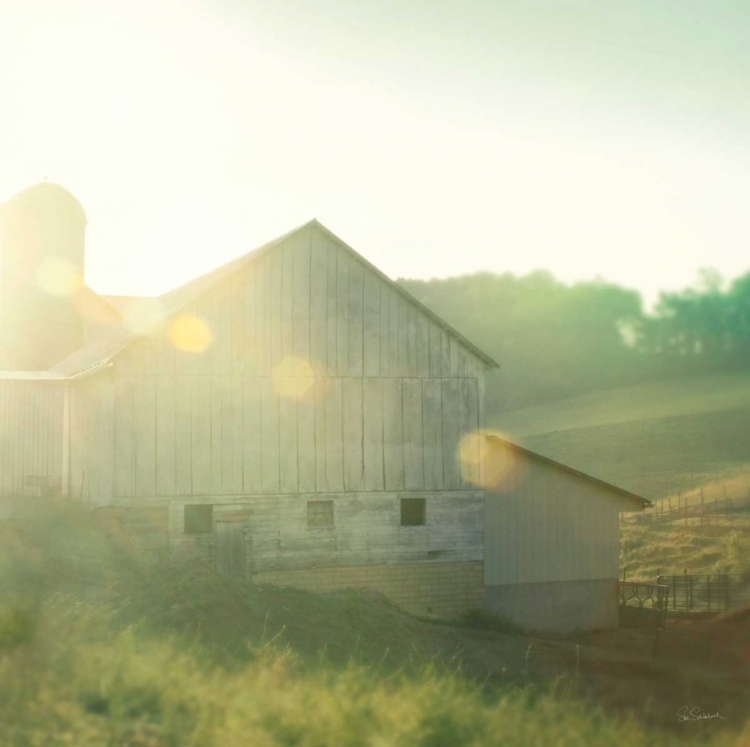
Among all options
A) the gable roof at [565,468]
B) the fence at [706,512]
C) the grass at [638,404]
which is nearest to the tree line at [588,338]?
the grass at [638,404]

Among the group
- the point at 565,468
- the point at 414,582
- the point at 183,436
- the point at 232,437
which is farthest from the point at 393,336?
the point at 414,582

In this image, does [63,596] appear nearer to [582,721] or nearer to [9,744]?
[9,744]

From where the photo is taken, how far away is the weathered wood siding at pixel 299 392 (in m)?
20.4

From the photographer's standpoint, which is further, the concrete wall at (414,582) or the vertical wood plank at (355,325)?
the vertical wood plank at (355,325)

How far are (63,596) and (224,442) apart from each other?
24.1 feet

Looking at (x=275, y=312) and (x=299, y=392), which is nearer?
(x=275, y=312)

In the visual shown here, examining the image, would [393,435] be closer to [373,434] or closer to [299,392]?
[373,434]

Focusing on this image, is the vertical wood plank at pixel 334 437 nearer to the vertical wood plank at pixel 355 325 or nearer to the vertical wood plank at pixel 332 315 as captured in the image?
the vertical wood plank at pixel 332 315

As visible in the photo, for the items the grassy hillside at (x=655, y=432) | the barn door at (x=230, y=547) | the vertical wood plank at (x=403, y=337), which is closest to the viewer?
the barn door at (x=230, y=547)

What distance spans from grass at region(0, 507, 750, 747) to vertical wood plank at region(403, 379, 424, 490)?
451 centimetres

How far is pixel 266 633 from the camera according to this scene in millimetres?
14086

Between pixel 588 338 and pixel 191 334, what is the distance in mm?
63237

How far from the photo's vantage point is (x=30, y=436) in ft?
98.4

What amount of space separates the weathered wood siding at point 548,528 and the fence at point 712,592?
5237mm
